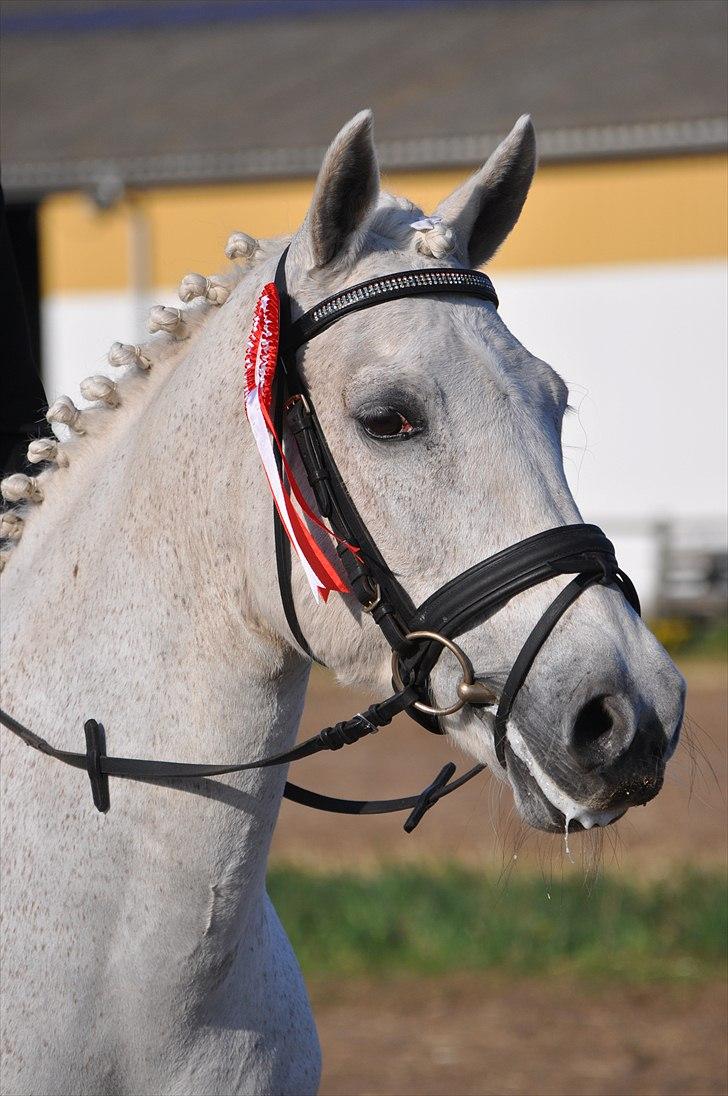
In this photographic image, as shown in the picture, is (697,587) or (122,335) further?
(122,335)

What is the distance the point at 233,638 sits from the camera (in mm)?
2443

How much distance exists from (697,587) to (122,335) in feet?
24.3

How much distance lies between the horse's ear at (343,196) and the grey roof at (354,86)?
13.4 meters

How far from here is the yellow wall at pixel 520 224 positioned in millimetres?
14883

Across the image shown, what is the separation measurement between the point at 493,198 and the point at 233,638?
0.99 meters

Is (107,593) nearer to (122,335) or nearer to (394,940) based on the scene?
(394,940)

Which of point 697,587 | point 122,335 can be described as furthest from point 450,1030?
point 122,335

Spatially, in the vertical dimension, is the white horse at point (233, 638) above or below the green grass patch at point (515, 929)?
above

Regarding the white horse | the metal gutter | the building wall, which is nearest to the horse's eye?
the white horse

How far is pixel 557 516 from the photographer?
218 centimetres

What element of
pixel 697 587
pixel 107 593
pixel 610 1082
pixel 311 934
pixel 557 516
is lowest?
pixel 697 587

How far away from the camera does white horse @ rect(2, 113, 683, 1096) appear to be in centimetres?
Result: 218

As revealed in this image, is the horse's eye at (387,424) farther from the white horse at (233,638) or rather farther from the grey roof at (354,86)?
the grey roof at (354,86)

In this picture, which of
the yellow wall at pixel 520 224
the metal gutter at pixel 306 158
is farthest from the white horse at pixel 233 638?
the metal gutter at pixel 306 158
